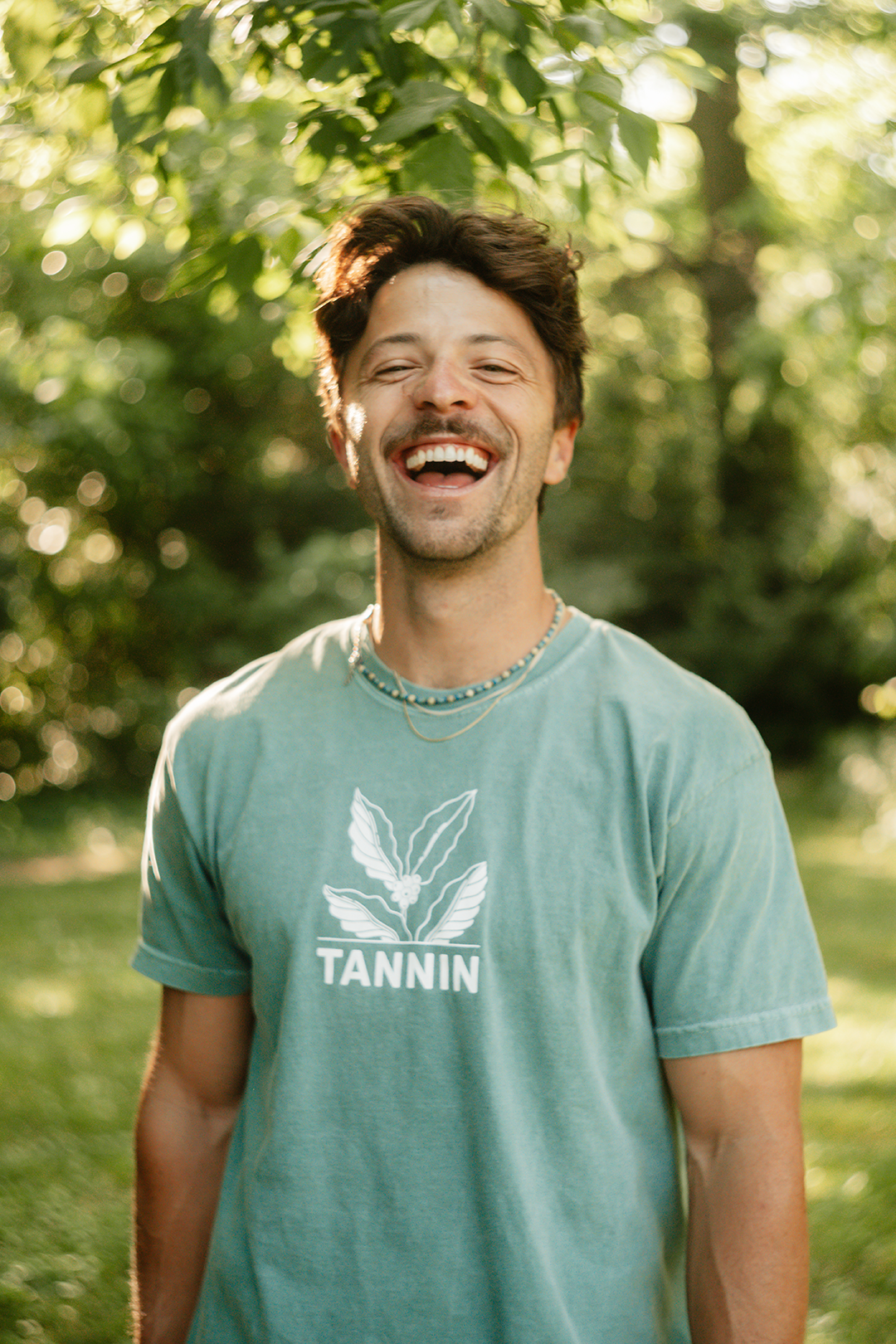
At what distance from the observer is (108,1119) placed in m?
4.63

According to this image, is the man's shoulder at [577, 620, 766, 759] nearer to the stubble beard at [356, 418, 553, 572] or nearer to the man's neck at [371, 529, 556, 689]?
the man's neck at [371, 529, 556, 689]

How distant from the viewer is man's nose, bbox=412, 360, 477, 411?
1.66 metres

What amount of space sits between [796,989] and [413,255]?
3.85 ft

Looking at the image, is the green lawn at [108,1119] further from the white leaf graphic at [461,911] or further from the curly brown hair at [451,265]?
the curly brown hair at [451,265]

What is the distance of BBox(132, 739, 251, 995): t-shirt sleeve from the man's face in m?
0.51

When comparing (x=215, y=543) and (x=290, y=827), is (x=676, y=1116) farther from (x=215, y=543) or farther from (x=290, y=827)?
(x=215, y=543)

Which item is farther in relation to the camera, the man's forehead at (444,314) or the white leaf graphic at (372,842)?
the man's forehead at (444,314)

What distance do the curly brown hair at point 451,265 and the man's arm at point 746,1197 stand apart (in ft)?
3.29

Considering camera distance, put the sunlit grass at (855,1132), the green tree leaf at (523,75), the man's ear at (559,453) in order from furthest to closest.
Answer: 1. the sunlit grass at (855,1132)
2. the man's ear at (559,453)
3. the green tree leaf at (523,75)

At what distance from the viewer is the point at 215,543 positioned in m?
13.4

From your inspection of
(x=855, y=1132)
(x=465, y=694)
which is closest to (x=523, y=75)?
(x=465, y=694)

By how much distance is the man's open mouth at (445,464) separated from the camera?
Answer: 1680mm

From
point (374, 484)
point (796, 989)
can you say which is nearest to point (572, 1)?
point (374, 484)

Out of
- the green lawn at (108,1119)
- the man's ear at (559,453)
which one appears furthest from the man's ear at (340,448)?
the green lawn at (108,1119)
